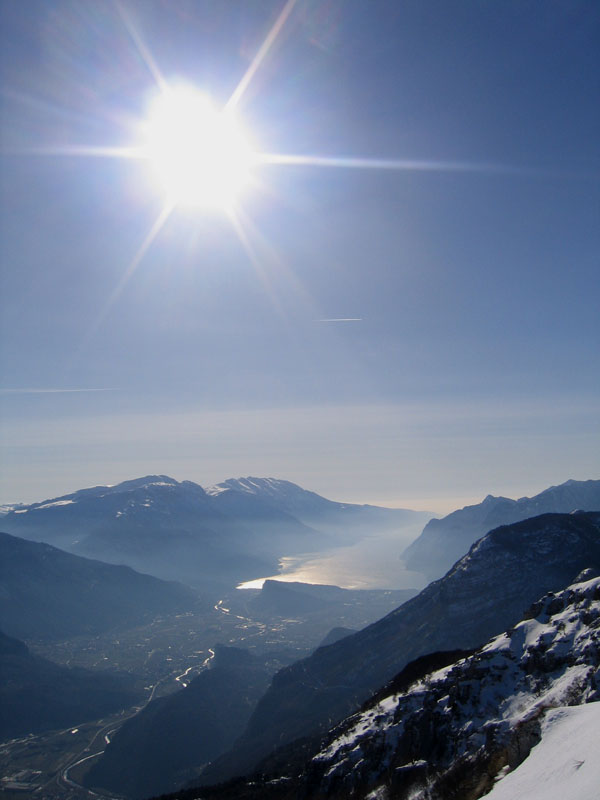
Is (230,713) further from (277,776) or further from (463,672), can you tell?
(463,672)

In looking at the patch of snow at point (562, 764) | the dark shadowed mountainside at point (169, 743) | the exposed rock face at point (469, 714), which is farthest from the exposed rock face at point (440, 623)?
the patch of snow at point (562, 764)

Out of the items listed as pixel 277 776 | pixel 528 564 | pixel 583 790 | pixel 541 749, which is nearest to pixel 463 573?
pixel 528 564

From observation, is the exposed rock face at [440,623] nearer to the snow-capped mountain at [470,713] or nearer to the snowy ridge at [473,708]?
the snow-capped mountain at [470,713]

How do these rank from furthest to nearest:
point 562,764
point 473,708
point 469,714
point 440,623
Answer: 1. point 440,623
2. point 473,708
3. point 469,714
4. point 562,764

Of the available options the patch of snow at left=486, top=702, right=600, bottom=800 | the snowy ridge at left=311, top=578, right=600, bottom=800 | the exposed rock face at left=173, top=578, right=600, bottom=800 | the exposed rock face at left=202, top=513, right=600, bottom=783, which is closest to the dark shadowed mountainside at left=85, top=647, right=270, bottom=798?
the exposed rock face at left=202, top=513, right=600, bottom=783

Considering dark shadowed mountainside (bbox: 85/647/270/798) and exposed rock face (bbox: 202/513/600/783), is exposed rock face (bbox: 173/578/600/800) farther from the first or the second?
dark shadowed mountainside (bbox: 85/647/270/798)

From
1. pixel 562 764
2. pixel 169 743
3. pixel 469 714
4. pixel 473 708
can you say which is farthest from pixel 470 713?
pixel 169 743

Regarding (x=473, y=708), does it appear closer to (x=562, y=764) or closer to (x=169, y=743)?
(x=562, y=764)
